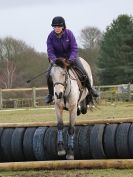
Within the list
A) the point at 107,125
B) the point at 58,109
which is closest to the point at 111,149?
the point at 107,125

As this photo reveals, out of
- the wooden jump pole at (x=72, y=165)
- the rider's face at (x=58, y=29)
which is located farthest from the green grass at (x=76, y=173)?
the rider's face at (x=58, y=29)

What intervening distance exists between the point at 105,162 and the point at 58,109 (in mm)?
1316

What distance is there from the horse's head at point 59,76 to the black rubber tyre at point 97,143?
37.6 inches

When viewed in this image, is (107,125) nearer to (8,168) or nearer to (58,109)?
(58,109)

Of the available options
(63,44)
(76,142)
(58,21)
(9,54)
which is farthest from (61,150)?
(9,54)

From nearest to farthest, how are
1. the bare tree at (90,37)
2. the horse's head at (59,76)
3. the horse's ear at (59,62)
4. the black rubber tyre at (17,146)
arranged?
the horse's head at (59,76)
the horse's ear at (59,62)
the black rubber tyre at (17,146)
the bare tree at (90,37)

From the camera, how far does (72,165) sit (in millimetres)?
8023

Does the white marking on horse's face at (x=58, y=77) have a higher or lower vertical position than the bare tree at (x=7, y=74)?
higher

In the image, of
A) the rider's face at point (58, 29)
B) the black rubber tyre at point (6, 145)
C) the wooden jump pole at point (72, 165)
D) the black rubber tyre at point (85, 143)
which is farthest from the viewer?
the black rubber tyre at point (6, 145)

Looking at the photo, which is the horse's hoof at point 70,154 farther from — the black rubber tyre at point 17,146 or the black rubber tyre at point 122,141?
the black rubber tyre at point 17,146

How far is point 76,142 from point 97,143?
423 mm

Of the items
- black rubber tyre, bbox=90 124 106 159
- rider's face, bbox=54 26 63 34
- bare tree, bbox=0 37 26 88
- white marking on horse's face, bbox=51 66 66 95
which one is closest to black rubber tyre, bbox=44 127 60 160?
black rubber tyre, bbox=90 124 106 159

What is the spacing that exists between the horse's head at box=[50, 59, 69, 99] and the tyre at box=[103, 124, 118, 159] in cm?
108

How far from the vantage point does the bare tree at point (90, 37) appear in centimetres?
7162
